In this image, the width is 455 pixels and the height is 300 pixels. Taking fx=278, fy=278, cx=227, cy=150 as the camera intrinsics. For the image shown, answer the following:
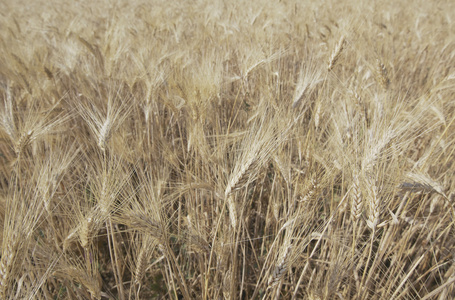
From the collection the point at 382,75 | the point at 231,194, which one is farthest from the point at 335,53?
the point at 231,194

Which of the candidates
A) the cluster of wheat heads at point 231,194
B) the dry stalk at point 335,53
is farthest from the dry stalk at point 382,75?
the dry stalk at point 335,53

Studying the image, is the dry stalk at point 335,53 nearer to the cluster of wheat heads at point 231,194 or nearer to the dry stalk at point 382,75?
the cluster of wheat heads at point 231,194

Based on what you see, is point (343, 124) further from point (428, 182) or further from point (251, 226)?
point (251, 226)

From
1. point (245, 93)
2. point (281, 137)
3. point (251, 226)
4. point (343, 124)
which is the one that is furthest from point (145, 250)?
point (245, 93)

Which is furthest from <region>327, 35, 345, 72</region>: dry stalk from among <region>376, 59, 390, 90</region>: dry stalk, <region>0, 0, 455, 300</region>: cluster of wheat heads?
<region>376, 59, 390, 90</region>: dry stalk

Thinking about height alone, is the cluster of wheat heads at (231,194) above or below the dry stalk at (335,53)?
below

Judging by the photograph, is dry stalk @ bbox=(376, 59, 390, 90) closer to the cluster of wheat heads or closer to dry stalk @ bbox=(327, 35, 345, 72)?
the cluster of wheat heads

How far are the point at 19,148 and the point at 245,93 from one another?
137 cm

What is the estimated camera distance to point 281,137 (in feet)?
3.61

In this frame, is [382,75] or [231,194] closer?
[231,194]

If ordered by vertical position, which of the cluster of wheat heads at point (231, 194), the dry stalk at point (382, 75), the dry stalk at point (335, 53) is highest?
the dry stalk at point (335, 53)

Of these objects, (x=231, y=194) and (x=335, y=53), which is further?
(x=335, y=53)

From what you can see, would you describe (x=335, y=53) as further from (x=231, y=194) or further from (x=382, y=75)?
(x=231, y=194)

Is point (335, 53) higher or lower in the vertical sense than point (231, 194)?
higher
